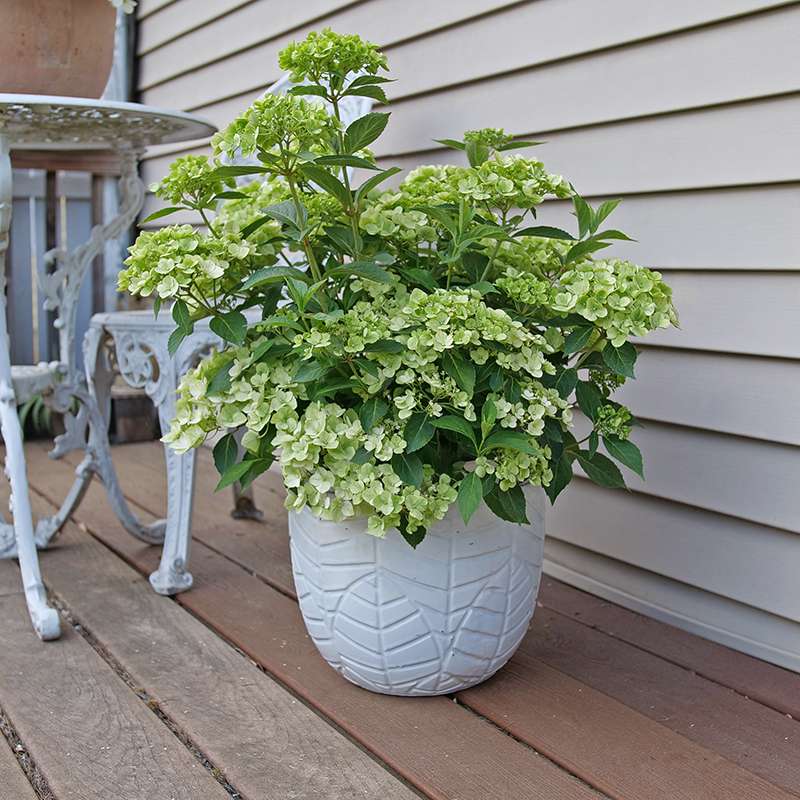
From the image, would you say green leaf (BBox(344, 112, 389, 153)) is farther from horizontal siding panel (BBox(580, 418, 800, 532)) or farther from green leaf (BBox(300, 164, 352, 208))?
horizontal siding panel (BBox(580, 418, 800, 532))

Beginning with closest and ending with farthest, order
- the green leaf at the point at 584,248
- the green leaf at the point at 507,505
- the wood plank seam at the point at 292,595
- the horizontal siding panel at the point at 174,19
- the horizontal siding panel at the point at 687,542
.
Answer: the green leaf at the point at 507,505
the green leaf at the point at 584,248
the wood plank seam at the point at 292,595
the horizontal siding panel at the point at 687,542
the horizontal siding panel at the point at 174,19

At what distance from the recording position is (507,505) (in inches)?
57.9

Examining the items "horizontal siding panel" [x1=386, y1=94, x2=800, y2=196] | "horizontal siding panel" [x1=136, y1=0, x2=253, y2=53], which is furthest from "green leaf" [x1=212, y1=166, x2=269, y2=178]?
"horizontal siding panel" [x1=136, y1=0, x2=253, y2=53]

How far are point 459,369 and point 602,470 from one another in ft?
1.10

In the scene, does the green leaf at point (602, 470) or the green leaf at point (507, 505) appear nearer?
the green leaf at point (507, 505)

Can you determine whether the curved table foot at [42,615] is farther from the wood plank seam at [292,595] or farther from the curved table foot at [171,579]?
the wood plank seam at [292,595]

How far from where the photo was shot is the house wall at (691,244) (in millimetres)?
1745

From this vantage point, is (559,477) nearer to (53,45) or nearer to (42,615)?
(42,615)

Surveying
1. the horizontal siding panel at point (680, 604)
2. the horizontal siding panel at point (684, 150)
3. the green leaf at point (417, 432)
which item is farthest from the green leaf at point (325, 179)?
the horizontal siding panel at point (680, 604)

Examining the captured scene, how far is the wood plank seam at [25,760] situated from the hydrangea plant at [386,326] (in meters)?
0.48

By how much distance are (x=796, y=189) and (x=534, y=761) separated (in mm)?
1019

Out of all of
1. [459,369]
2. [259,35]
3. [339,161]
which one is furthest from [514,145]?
[259,35]

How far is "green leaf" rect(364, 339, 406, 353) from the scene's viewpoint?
143 centimetres

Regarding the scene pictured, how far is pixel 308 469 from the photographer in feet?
4.91
